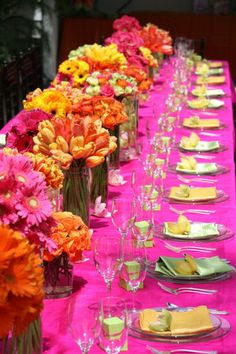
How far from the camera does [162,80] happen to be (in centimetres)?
689

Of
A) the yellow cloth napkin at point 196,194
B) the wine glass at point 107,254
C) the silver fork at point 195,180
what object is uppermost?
the wine glass at point 107,254

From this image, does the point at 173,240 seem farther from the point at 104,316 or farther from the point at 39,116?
the point at 104,316

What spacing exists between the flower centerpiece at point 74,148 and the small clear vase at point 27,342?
897mm

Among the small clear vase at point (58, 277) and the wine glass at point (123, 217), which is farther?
the wine glass at point (123, 217)

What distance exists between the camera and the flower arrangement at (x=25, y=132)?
3086mm

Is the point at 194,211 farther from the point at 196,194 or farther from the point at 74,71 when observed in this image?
the point at 74,71

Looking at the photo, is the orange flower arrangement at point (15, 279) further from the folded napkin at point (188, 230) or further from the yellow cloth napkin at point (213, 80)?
the yellow cloth napkin at point (213, 80)

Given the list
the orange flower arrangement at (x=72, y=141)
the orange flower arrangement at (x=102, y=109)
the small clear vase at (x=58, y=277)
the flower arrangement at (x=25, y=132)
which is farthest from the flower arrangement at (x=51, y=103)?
the small clear vase at (x=58, y=277)

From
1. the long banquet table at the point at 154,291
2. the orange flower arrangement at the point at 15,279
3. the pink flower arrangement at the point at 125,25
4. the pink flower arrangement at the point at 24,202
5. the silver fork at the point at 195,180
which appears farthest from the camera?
the pink flower arrangement at the point at 125,25

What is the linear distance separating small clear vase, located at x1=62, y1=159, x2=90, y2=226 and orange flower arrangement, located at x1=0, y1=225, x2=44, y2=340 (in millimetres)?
1288

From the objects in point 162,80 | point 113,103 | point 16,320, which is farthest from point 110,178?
point 162,80

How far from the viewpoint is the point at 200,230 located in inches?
119

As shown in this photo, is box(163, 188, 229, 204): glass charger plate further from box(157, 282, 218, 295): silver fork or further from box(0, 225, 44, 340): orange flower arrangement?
box(0, 225, 44, 340): orange flower arrangement

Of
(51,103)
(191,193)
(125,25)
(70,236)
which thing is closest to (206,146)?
(191,193)
